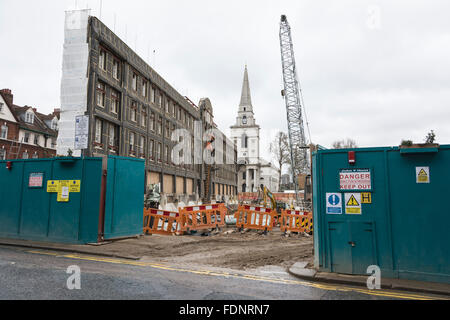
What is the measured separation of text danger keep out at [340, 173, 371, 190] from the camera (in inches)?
273

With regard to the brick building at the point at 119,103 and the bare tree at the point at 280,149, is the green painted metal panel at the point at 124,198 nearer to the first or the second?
the brick building at the point at 119,103

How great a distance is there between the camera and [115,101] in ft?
92.5

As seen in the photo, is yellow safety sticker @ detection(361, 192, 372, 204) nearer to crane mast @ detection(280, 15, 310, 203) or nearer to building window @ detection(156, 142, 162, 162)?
building window @ detection(156, 142, 162, 162)

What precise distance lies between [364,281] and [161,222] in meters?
9.60

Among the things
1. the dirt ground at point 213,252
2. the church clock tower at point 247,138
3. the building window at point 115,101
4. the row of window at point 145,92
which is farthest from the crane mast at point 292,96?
the church clock tower at point 247,138

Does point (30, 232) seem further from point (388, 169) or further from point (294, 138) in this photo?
point (294, 138)

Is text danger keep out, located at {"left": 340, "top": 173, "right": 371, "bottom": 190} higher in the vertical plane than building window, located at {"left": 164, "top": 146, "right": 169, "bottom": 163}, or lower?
lower

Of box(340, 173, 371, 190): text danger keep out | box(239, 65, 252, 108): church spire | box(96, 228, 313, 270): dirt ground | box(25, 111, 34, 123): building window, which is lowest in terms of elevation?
box(96, 228, 313, 270): dirt ground

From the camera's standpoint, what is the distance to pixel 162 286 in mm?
5656

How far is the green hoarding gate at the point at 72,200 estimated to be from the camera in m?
10.1

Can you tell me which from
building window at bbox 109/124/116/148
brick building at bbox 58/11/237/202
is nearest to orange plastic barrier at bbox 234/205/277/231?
brick building at bbox 58/11/237/202

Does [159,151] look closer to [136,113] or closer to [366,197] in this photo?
[136,113]

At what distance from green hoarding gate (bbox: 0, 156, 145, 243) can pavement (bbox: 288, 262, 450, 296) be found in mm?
6170

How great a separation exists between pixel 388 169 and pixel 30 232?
1107 centimetres
